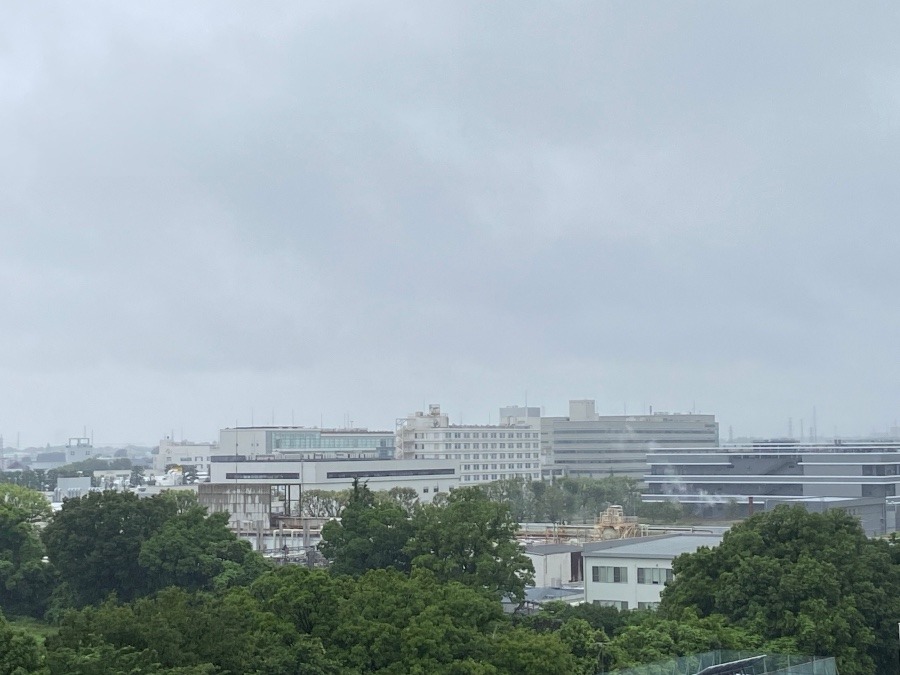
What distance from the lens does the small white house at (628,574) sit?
39.7 m

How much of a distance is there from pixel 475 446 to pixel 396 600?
9759 centimetres

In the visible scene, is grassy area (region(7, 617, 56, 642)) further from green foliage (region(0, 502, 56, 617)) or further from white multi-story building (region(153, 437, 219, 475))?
white multi-story building (region(153, 437, 219, 475))

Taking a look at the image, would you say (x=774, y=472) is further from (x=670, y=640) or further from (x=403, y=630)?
(x=403, y=630)

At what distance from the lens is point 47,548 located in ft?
139

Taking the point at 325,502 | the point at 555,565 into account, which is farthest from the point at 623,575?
the point at 325,502

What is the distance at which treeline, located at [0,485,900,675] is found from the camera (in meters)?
21.0

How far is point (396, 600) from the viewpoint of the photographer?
2466 centimetres

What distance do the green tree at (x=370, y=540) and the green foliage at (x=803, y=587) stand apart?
909 cm

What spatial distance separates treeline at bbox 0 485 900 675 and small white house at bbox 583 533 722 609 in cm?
328

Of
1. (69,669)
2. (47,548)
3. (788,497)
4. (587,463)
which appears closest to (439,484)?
(788,497)

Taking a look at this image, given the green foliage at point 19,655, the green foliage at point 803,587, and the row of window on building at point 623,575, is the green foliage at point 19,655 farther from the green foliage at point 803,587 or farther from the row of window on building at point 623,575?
the row of window on building at point 623,575

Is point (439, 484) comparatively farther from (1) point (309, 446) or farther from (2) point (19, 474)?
(2) point (19, 474)

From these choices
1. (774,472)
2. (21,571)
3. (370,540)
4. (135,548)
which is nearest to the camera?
(370,540)

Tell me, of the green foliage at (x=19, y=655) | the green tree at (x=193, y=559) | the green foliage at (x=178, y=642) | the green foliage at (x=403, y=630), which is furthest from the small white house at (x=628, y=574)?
the green foliage at (x=19, y=655)
